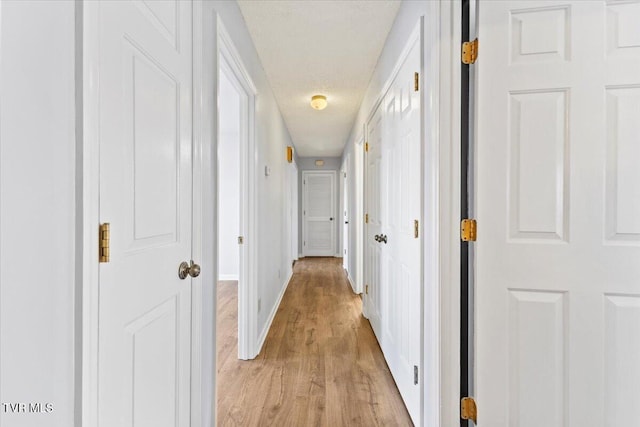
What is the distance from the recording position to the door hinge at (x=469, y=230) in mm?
1257

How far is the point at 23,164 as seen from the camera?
0.61m

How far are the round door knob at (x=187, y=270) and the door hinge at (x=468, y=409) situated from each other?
3.97 feet

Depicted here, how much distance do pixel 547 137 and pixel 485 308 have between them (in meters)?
0.69

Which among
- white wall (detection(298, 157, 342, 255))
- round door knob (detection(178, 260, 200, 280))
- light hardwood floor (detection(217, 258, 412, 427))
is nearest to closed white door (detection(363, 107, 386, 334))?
light hardwood floor (detection(217, 258, 412, 427))

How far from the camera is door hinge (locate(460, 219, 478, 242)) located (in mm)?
1257

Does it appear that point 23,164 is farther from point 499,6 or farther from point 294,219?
point 294,219

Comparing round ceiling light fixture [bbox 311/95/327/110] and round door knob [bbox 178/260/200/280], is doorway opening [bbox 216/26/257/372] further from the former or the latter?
round ceiling light fixture [bbox 311/95/327/110]

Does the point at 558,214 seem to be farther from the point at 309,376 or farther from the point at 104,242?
the point at 309,376

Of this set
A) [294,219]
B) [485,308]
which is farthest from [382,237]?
→ [294,219]

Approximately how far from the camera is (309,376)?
2.05m

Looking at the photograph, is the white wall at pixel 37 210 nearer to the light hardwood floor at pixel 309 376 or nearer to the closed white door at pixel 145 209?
the closed white door at pixel 145 209

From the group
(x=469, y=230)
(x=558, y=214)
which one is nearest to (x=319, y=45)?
(x=469, y=230)

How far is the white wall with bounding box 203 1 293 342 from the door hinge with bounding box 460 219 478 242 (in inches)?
57.7

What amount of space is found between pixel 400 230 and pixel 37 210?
1696mm
